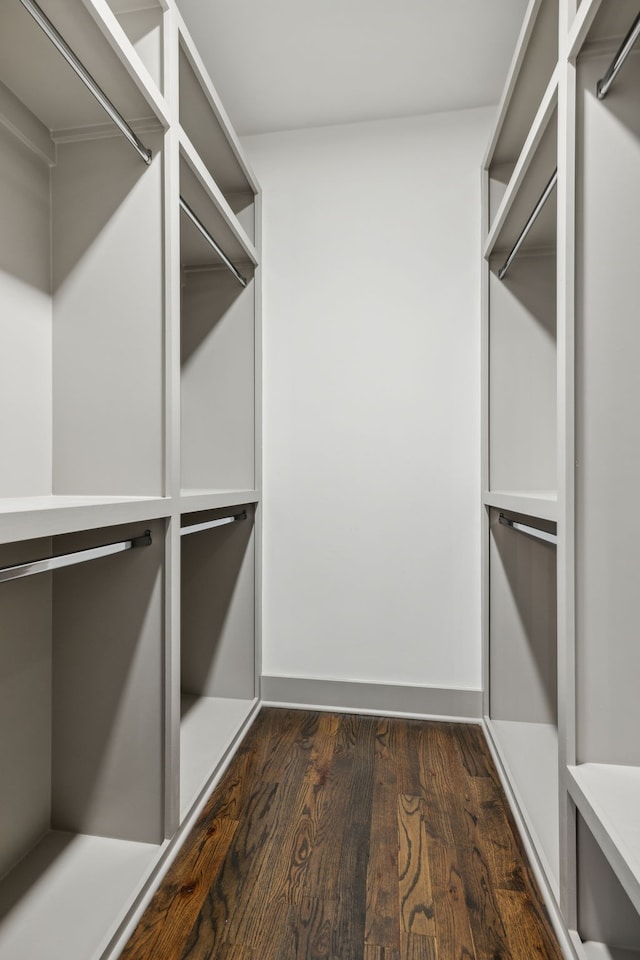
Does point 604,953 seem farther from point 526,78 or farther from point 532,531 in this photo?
point 526,78

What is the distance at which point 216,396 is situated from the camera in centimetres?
205

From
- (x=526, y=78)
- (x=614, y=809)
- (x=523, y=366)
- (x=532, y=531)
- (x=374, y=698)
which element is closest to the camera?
(x=614, y=809)

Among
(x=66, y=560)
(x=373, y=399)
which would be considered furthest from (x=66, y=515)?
(x=373, y=399)

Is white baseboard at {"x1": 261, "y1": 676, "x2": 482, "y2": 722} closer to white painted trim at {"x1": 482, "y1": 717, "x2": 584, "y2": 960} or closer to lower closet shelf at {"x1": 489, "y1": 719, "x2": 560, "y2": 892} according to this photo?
lower closet shelf at {"x1": 489, "y1": 719, "x2": 560, "y2": 892}

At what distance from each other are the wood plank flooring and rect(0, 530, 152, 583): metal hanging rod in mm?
732

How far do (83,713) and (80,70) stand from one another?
4.35ft

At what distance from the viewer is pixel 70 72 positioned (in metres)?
1.10

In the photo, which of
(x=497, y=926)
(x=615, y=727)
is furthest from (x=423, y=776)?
(x=615, y=727)

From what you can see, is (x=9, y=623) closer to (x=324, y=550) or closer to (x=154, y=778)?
(x=154, y=778)

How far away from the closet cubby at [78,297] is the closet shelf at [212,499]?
124 millimetres

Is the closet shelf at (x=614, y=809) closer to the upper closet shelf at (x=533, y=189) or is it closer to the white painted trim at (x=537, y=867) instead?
the white painted trim at (x=537, y=867)

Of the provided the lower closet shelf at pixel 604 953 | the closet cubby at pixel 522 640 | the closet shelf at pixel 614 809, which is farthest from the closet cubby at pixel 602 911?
the closet cubby at pixel 522 640

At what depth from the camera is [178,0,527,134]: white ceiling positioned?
5.17ft

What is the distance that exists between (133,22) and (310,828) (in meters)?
1.96
